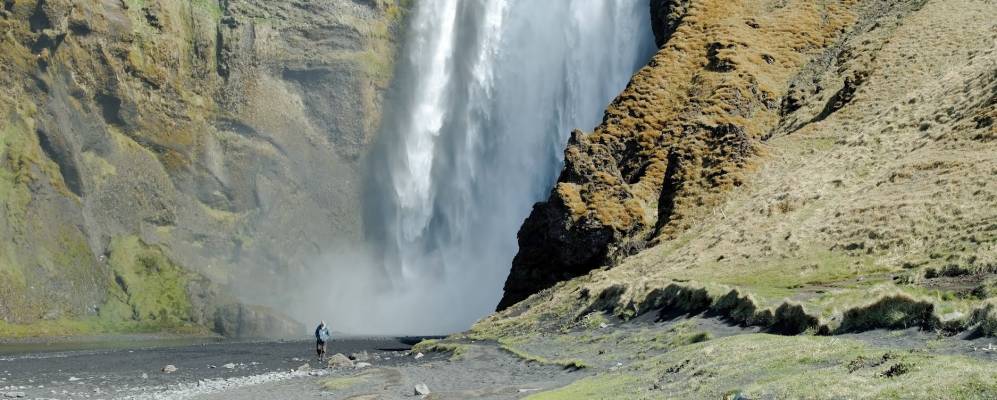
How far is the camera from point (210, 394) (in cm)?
3581

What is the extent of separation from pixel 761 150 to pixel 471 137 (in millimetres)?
75088

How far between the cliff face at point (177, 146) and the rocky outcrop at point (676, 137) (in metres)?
67.0

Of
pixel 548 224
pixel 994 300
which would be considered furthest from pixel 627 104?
pixel 994 300

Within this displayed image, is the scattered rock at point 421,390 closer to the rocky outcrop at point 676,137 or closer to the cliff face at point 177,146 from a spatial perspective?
the rocky outcrop at point 676,137

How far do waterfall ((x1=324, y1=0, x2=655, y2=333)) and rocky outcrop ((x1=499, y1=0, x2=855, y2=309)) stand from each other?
1468 centimetres

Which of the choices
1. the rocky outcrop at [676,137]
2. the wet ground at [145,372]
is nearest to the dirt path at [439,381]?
the wet ground at [145,372]

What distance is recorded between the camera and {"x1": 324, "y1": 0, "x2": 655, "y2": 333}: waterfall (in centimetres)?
11075

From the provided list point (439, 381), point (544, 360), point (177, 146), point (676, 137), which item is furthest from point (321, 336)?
point (177, 146)

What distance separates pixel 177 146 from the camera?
547ft

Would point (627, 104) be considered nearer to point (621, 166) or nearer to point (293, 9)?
point (621, 166)

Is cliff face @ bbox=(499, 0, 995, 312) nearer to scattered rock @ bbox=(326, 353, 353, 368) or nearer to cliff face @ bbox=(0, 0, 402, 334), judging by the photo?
scattered rock @ bbox=(326, 353, 353, 368)

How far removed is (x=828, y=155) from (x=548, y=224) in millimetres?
22219

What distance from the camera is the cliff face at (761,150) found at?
45.9m

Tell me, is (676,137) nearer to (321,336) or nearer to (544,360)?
(321,336)
